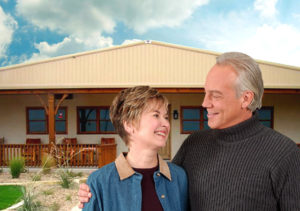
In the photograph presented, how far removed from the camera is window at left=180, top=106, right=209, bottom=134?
10383mm

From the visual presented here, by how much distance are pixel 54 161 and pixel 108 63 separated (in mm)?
4304

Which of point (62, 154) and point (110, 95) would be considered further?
point (110, 95)

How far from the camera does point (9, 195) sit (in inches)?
250

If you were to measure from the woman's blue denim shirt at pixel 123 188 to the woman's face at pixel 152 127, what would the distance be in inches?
→ 6.8

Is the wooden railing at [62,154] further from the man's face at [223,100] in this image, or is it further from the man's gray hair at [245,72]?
the man's gray hair at [245,72]

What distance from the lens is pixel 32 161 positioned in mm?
9117

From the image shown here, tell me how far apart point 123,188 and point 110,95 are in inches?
357

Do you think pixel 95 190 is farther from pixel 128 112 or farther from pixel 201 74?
pixel 201 74

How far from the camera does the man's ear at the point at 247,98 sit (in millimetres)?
1611

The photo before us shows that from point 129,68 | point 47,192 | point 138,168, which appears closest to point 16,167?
point 47,192

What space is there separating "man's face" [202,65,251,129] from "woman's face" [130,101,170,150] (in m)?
0.32

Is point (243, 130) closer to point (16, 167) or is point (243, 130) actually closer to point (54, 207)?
point (54, 207)

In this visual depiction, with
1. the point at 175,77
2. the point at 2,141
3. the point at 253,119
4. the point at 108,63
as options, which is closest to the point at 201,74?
the point at 175,77

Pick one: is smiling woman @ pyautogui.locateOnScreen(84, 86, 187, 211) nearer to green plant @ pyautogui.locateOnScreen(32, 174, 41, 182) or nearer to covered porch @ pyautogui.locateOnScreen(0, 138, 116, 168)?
green plant @ pyautogui.locateOnScreen(32, 174, 41, 182)
